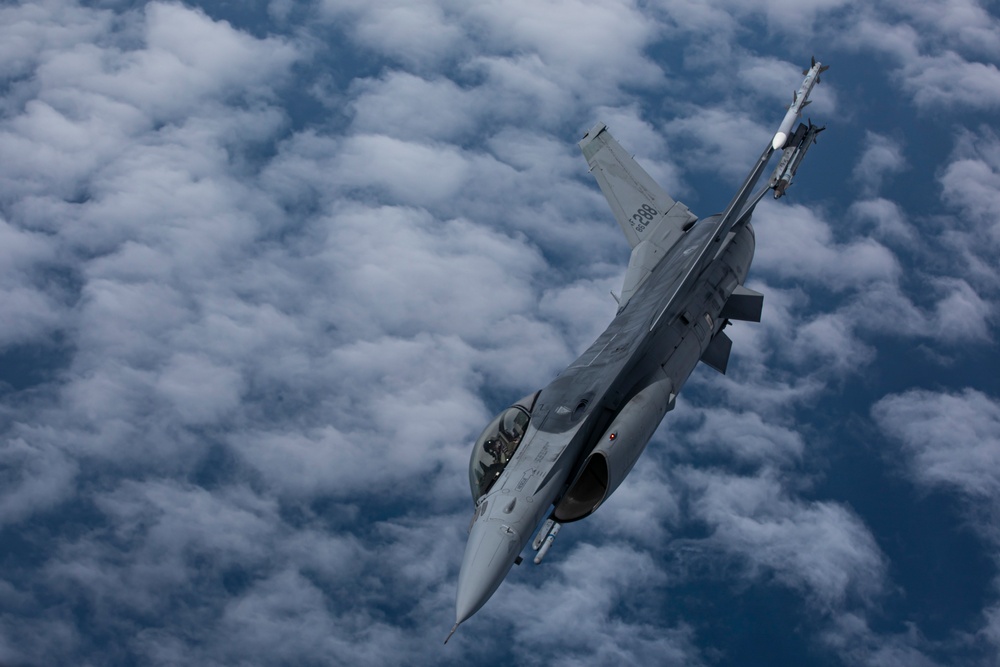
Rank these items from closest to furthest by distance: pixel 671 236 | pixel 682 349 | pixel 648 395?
1. pixel 648 395
2. pixel 682 349
3. pixel 671 236

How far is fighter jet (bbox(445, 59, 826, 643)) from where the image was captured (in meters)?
29.6

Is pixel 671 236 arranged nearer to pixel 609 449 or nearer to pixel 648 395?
pixel 648 395

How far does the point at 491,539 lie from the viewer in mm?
28625

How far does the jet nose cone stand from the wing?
1687cm

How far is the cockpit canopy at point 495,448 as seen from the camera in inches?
1223

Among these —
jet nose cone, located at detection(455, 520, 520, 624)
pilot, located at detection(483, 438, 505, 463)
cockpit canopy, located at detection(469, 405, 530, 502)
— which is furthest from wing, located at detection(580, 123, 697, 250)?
jet nose cone, located at detection(455, 520, 520, 624)

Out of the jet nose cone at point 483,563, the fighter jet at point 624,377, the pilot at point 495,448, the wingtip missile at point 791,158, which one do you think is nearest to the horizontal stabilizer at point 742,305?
the fighter jet at point 624,377

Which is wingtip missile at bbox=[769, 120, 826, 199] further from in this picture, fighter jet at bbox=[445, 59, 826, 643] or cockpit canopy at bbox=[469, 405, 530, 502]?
cockpit canopy at bbox=[469, 405, 530, 502]

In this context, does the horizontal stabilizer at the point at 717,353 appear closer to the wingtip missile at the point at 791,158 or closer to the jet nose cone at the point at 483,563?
the wingtip missile at the point at 791,158

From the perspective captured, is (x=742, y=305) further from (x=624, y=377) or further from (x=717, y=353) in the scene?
(x=624, y=377)

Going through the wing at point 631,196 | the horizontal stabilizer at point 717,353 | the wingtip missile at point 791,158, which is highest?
the wingtip missile at point 791,158

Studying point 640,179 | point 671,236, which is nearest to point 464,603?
point 671,236

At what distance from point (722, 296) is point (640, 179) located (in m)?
7.82

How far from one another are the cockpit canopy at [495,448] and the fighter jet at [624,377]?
0.03 metres
